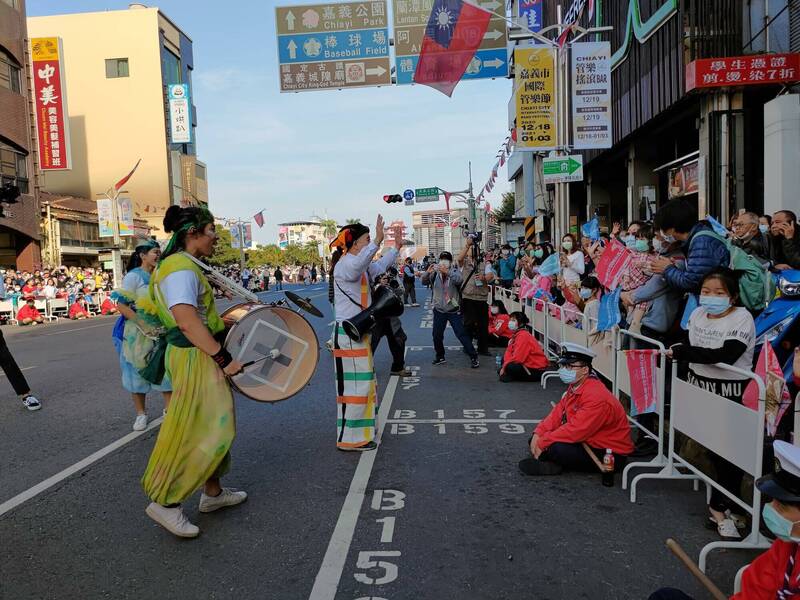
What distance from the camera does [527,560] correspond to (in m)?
3.52

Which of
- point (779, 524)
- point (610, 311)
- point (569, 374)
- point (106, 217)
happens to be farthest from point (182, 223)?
point (106, 217)

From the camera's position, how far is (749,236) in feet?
19.8

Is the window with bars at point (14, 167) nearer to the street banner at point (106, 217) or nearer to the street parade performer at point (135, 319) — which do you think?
the street banner at point (106, 217)

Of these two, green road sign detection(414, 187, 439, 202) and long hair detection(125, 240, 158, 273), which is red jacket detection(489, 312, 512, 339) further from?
green road sign detection(414, 187, 439, 202)

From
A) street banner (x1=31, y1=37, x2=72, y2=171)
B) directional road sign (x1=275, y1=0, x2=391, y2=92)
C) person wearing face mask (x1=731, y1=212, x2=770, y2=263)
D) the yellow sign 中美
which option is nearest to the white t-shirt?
person wearing face mask (x1=731, y1=212, x2=770, y2=263)

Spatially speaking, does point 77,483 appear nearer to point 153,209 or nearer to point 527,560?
point 527,560

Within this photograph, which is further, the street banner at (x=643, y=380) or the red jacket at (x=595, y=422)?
the street banner at (x=643, y=380)

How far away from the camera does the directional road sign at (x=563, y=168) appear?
13.4 meters

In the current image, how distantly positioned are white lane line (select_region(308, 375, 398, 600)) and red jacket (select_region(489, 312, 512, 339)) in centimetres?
647

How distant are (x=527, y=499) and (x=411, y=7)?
1451 cm

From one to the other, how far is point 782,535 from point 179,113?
68.7 metres

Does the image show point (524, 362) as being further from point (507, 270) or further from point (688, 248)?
point (507, 270)

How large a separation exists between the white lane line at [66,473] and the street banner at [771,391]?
4757mm

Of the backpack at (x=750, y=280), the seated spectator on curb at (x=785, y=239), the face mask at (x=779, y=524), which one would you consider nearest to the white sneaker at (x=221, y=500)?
the face mask at (x=779, y=524)
